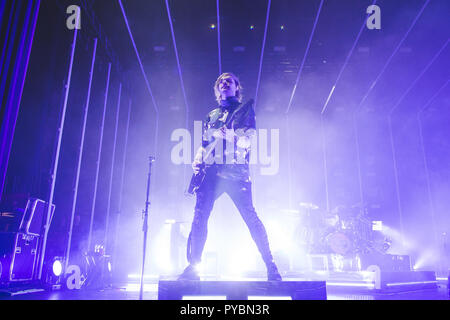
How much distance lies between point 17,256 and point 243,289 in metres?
3.15

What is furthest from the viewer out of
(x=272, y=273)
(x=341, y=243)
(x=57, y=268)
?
(x=341, y=243)

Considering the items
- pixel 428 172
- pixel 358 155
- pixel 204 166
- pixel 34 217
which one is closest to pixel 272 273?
pixel 204 166

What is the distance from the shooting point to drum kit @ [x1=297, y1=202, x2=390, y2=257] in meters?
6.75

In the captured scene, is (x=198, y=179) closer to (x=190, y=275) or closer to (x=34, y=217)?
(x=190, y=275)

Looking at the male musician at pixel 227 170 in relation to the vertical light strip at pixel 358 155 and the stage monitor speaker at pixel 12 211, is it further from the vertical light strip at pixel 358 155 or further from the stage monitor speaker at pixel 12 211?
the vertical light strip at pixel 358 155

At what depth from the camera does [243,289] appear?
219 cm

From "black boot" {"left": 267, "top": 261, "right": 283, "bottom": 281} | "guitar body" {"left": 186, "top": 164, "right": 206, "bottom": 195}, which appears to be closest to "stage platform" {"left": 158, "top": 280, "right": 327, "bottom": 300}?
"black boot" {"left": 267, "top": 261, "right": 283, "bottom": 281}

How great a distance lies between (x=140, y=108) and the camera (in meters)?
9.21

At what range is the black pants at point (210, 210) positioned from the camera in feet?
8.53

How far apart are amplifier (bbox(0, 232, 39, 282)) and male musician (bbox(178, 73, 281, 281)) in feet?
8.26

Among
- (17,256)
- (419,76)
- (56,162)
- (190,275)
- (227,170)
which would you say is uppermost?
(419,76)

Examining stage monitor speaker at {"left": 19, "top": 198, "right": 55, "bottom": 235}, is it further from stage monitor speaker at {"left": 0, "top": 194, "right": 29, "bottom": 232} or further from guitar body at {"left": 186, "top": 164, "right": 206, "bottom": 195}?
guitar body at {"left": 186, "top": 164, "right": 206, "bottom": 195}

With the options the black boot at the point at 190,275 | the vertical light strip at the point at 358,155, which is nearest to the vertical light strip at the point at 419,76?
the vertical light strip at the point at 358,155
